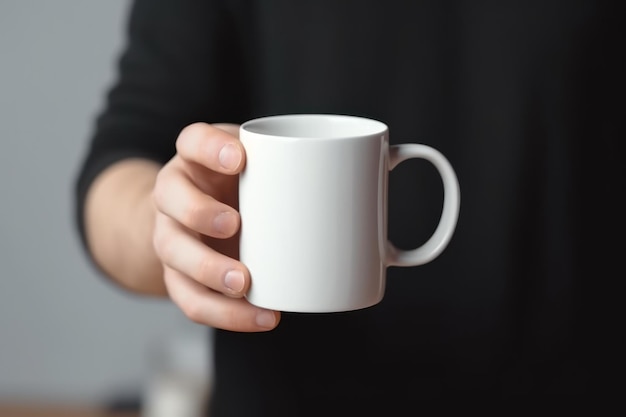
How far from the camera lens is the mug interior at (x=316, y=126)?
0.76 meters

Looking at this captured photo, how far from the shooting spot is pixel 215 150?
70cm

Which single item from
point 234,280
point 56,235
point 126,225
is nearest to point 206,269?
point 234,280

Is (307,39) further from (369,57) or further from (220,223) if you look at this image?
(220,223)

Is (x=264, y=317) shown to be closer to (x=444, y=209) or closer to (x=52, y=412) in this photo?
(x=444, y=209)

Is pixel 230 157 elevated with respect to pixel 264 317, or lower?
elevated

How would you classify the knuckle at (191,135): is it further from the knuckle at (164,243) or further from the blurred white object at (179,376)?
the blurred white object at (179,376)

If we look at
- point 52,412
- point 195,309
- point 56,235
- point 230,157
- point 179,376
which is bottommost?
point 52,412

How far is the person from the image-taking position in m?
1.13

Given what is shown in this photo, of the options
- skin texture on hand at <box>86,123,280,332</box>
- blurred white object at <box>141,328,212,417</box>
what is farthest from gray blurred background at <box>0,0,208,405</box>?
skin texture on hand at <box>86,123,280,332</box>

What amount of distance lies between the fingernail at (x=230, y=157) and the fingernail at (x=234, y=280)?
0.08 m

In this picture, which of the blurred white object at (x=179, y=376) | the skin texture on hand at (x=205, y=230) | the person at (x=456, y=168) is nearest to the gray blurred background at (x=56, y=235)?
the blurred white object at (x=179, y=376)

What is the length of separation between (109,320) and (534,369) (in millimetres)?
1264

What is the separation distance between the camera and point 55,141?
209cm

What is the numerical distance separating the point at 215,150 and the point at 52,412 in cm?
164
